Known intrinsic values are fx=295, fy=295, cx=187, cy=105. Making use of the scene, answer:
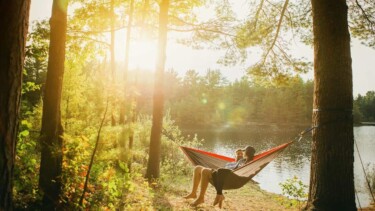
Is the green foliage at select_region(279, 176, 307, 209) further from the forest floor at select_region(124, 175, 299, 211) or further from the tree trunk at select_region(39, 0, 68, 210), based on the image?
the tree trunk at select_region(39, 0, 68, 210)

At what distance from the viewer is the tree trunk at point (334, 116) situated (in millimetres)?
2914

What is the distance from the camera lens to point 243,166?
4289 millimetres

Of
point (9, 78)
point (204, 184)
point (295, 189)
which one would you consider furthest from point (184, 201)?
point (9, 78)

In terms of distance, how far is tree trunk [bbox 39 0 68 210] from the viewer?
9.44ft

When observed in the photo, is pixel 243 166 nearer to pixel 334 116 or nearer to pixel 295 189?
pixel 295 189

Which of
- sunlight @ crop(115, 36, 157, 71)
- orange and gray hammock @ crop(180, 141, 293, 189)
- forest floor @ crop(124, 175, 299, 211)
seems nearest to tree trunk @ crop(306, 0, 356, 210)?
orange and gray hammock @ crop(180, 141, 293, 189)

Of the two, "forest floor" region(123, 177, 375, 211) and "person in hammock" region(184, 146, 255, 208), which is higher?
"person in hammock" region(184, 146, 255, 208)

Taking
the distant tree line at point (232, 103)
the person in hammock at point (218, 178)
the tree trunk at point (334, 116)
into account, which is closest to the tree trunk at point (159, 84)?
the person in hammock at point (218, 178)

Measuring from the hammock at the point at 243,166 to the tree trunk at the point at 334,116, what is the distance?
1.16 metres

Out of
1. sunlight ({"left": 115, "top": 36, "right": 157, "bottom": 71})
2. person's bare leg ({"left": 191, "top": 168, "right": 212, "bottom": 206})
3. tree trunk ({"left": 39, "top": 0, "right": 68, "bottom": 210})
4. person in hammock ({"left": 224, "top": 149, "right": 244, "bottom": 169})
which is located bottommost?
person's bare leg ({"left": 191, "top": 168, "right": 212, "bottom": 206})

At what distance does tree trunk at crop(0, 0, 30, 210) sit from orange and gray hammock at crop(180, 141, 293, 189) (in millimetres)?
3234

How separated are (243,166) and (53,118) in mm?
2650

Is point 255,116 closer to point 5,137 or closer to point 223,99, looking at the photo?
point 223,99

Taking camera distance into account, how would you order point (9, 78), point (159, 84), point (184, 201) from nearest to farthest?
point (9, 78) < point (184, 201) < point (159, 84)
